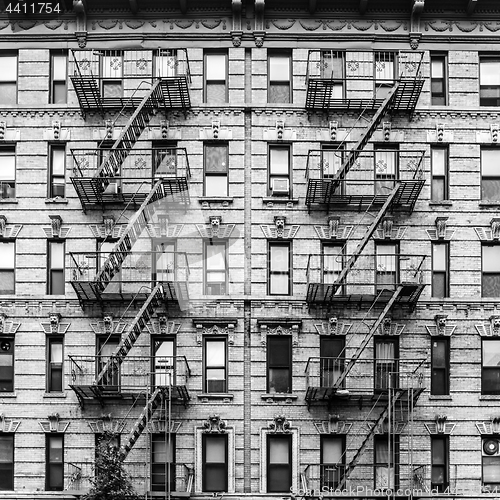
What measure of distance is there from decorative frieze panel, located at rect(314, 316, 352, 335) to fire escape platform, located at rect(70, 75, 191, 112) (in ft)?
24.2

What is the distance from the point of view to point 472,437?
31.7 m

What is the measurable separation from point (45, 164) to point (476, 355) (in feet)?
44.3

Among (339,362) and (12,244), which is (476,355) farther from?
(12,244)

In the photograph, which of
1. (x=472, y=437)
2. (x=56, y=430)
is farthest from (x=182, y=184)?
(x=472, y=437)

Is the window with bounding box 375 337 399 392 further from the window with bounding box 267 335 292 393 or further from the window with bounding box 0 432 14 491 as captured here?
the window with bounding box 0 432 14 491

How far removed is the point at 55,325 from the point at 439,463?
1142cm

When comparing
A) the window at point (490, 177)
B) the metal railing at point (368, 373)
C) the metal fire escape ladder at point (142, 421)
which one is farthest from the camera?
the window at point (490, 177)

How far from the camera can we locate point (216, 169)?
108 ft

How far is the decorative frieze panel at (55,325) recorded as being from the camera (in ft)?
105

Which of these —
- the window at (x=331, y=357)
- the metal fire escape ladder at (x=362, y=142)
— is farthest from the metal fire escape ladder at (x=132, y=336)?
the metal fire escape ladder at (x=362, y=142)

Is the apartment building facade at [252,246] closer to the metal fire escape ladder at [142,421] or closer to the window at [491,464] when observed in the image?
the window at [491,464]

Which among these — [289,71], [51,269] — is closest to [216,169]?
[289,71]

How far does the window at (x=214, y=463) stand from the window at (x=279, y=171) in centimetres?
718

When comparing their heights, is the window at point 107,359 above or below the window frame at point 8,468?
above
